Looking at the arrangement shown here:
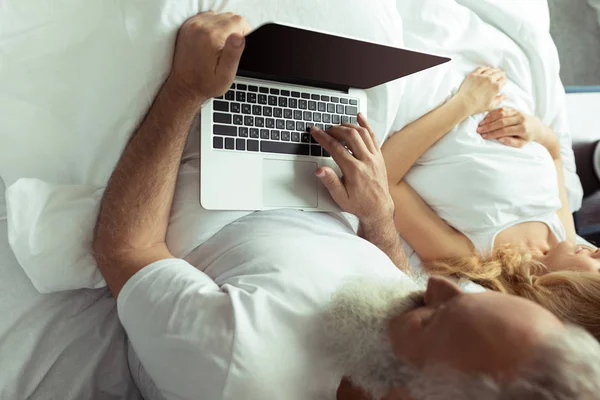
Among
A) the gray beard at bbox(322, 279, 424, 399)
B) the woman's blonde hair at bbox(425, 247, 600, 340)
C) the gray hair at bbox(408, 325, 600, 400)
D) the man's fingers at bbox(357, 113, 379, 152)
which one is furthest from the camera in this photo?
the man's fingers at bbox(357, 113, 379, 152)

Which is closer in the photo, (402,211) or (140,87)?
(140,87)

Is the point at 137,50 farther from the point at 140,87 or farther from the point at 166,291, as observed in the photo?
the point at 166,291

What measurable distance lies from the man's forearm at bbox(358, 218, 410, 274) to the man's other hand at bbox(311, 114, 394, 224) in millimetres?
35

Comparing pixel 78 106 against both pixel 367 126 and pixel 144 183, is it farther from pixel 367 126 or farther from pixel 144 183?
pixel 367 126

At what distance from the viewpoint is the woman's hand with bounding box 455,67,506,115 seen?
1146mm

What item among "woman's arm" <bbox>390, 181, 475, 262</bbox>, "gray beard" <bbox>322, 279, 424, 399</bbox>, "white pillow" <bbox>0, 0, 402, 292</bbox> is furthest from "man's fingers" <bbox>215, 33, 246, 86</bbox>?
"woman's arm" <bbox>390, 181, 475, 262</bbox>

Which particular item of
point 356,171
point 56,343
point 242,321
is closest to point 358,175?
point 356,171

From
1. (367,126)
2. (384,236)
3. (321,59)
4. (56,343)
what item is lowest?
(56,343)

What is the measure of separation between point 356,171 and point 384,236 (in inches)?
6.6

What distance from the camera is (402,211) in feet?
3.79

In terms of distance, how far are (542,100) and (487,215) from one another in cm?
44

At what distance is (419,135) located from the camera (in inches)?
44.0

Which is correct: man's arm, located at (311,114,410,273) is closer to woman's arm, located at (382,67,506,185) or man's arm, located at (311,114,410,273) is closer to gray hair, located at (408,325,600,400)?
woman's arm, located at (382,67,506,185)

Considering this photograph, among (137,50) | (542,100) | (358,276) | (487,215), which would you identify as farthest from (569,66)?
(137,50)
